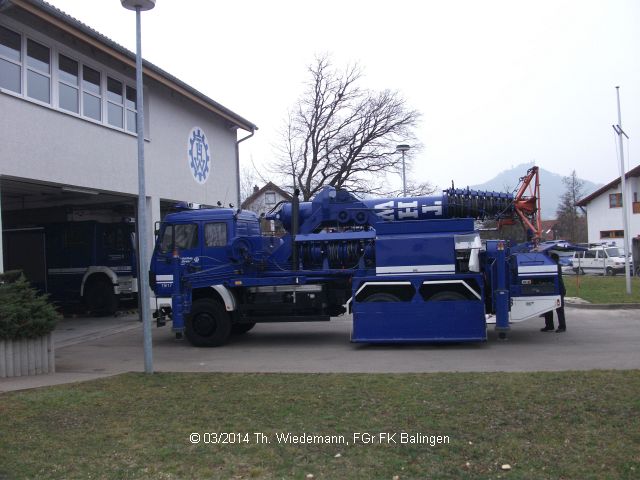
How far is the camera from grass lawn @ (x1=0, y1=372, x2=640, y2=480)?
4.69 metres

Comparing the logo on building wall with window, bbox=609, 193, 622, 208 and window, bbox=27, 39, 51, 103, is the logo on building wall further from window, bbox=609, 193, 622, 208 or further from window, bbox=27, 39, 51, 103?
window, bbox=609, 193, 622, 208

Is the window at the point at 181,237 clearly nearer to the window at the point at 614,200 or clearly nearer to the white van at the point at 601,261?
the white van at the point at 601,261

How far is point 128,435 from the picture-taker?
221 inches

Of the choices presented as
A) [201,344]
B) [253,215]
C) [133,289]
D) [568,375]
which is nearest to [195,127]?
[133,289]

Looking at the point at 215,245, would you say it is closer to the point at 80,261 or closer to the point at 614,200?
the point at 80,261

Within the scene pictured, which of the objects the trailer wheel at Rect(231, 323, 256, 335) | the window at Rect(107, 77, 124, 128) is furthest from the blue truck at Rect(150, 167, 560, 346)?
the window at Rect(107, 77, 124, 128)

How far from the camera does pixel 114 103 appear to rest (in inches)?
612

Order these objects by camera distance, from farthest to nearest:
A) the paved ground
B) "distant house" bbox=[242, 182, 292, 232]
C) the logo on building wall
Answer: "distant house" bbox=[242, 182, 292, 232] → the logo on building wall → the paved ground

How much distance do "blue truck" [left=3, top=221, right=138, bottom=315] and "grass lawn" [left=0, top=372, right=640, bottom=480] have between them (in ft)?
34.9

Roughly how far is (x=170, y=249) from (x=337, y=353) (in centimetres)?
429

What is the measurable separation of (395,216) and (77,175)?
7.34 metres

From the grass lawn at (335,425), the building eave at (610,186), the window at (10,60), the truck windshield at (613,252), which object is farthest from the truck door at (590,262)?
the window at (10,60)

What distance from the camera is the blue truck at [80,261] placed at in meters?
18.0

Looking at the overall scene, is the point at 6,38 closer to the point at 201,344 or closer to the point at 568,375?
the point at 201,344
